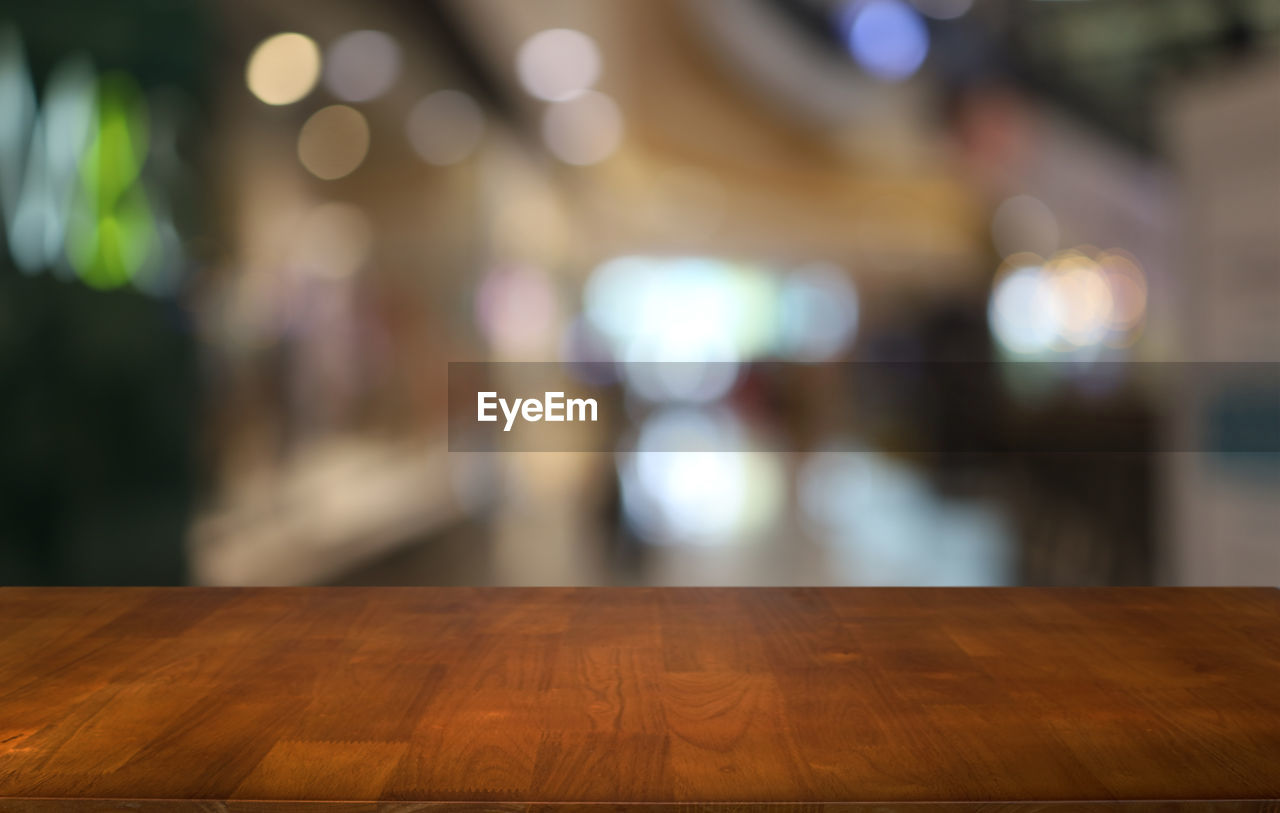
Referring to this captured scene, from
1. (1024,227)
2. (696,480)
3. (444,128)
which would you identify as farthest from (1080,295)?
(444,128)

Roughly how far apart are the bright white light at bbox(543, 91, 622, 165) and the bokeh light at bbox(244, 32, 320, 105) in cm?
39

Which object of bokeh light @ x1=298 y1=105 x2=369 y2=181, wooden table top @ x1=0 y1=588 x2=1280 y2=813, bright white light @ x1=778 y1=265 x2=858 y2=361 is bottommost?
wooden table top @ x1=0 y1=588 x2=1280 y2=813

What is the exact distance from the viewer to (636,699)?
67 cm

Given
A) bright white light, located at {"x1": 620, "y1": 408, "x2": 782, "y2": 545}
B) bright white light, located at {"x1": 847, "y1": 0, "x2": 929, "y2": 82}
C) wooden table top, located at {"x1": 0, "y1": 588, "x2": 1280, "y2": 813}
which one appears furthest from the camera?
bright white light, located at {"x1": 620, "y1": 408, "x2": 782, "y2": 545}

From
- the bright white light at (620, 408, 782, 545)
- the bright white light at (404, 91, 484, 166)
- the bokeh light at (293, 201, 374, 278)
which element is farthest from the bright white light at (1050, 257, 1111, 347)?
the bokeh light at (293, 201, 374, 278)

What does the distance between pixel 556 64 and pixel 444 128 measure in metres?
0.21

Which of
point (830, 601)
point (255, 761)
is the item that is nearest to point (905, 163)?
point (830, 601)

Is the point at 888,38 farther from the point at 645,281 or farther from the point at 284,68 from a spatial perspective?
the point at 284,68

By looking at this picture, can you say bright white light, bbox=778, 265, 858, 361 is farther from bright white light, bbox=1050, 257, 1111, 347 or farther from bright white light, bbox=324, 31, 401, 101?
bright white light, bbox=324, 31, 401, 101

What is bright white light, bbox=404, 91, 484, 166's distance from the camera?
5.66 ft

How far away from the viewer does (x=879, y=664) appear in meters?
0.75

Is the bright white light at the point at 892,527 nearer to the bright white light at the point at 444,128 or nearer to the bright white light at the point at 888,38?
the bright white light at the point at 888,38

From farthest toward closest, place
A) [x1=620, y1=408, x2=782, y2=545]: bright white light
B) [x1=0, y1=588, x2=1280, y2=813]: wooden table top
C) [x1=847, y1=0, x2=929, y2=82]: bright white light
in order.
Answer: [x1=620, y1=408, x2=782, y2=545]: bright white light
[x1=847, y1=0, x2=929, y2=82]: bright white light
[x1=0, y1=588, x2=1280, y2=813]: wooden table top

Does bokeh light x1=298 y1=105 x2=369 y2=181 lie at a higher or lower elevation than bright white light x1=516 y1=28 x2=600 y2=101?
lower
